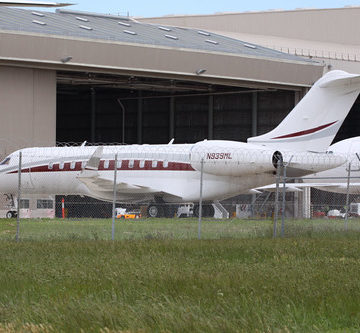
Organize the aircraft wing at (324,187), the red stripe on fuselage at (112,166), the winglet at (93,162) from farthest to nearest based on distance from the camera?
the aircraft wing at (324,187)
the red stripe on fuselage at (112,166)
the winglet at (93,162)

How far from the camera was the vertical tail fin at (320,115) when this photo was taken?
120 feet

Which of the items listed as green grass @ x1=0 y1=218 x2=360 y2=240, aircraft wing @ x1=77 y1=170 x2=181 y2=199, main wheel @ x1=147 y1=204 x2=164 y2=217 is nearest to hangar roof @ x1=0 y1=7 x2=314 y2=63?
aircraft wing @ x1=77 y1=170 x2=181 y2=199

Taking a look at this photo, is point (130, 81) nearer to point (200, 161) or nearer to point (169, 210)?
point (169, 210)

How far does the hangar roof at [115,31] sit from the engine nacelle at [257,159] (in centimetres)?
1404

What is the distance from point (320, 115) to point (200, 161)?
5.43m

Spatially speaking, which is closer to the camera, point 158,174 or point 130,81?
point 158,174

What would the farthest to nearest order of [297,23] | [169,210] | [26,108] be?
1. [297,23]
2. [26,108]
3. [169,210]

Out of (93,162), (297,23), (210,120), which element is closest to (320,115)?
(93,162)

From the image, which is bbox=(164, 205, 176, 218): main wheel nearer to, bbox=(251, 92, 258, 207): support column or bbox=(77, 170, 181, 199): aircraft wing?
bbox=(77, 170, 181, 199): aircraft wing

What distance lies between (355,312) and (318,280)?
2664 mm

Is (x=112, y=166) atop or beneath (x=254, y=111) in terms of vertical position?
beneath

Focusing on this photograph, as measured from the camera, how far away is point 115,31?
5191 centimetres

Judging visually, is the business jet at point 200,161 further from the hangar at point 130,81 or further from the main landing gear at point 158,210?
the hangar at point 130,81

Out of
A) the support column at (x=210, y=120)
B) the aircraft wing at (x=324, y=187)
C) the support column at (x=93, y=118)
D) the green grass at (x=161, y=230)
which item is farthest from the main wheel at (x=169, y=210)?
the support column at (x=93, y=118)
